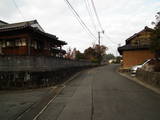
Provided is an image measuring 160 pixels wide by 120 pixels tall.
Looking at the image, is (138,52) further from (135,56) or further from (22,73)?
(22,73)

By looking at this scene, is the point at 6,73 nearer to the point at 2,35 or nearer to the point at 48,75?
the point at 48,75

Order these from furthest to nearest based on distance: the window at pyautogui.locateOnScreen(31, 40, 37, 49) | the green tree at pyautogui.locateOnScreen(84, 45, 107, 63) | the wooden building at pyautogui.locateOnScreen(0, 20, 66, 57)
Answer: the green tree at pyautogui.locateOnScreen(84, 45, 107, 63)
the window at pyautogui.locateOnScreen(31, 40, 37, 49)
the wooden building at pyautogui.locateOnScreen(0, 20, 66, 57)

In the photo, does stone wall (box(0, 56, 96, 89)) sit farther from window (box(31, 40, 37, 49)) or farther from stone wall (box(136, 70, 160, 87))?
stone wall (box(136, 70, 160, 87))

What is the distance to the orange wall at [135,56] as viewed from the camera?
74.2ft

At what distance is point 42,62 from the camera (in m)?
12.5

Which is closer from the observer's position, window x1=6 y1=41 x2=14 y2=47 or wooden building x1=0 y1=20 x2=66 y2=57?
wooden building x1=0 y1=20 x2=66 y2=57

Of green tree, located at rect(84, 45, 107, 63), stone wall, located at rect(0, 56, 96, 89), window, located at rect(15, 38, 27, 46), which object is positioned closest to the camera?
stone wall, located at rect(0, 56, 96, 89)

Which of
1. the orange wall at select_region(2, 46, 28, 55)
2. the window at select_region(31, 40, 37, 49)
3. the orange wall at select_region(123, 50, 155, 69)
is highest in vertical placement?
the window at select_region(31, 40, 37, 49)

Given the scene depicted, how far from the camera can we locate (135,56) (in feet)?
75.7

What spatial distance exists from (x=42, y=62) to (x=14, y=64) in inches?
80.7

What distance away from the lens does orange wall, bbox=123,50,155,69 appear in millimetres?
22609

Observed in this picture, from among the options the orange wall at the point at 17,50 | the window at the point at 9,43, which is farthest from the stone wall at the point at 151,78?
the window at the point at 9,43

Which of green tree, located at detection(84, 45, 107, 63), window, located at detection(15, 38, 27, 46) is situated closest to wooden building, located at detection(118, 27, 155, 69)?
window, located at detection(15, 38, 27, 46)

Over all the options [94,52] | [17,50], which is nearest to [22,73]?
[17,50]
